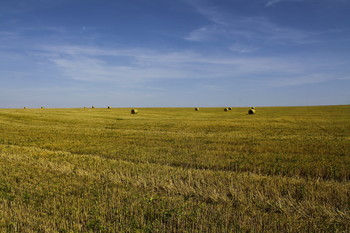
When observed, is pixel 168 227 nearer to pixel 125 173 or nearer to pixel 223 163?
pixel 125 173

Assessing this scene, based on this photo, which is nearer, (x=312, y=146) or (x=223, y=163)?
(x=223, y=163)

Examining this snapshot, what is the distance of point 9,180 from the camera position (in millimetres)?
8531

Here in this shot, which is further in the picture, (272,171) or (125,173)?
(272,171)

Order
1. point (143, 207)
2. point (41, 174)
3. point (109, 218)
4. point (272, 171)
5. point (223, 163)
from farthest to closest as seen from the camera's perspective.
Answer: point (223, 163) → point (272, 171) → point (41, 174) → point (143, 207) → point (109, 218)

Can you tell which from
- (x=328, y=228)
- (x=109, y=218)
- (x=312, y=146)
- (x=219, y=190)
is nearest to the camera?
(x=328, y=228)

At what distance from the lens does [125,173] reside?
952 cm

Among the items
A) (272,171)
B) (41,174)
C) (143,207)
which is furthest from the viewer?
(272,171)

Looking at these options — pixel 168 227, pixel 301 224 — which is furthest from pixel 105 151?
pixel 301 224

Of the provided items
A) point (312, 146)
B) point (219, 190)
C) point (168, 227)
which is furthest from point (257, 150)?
→ point (168, 227)

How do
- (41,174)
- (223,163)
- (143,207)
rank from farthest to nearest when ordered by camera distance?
(223,163) → (41,174) → (143,207)

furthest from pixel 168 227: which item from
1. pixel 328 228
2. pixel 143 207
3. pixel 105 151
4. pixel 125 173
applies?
pixel 105 151

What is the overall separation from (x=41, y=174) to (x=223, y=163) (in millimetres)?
7523

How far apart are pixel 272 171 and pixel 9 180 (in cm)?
977

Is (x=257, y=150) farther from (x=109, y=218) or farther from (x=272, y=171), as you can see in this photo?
(x=109, y=218)
